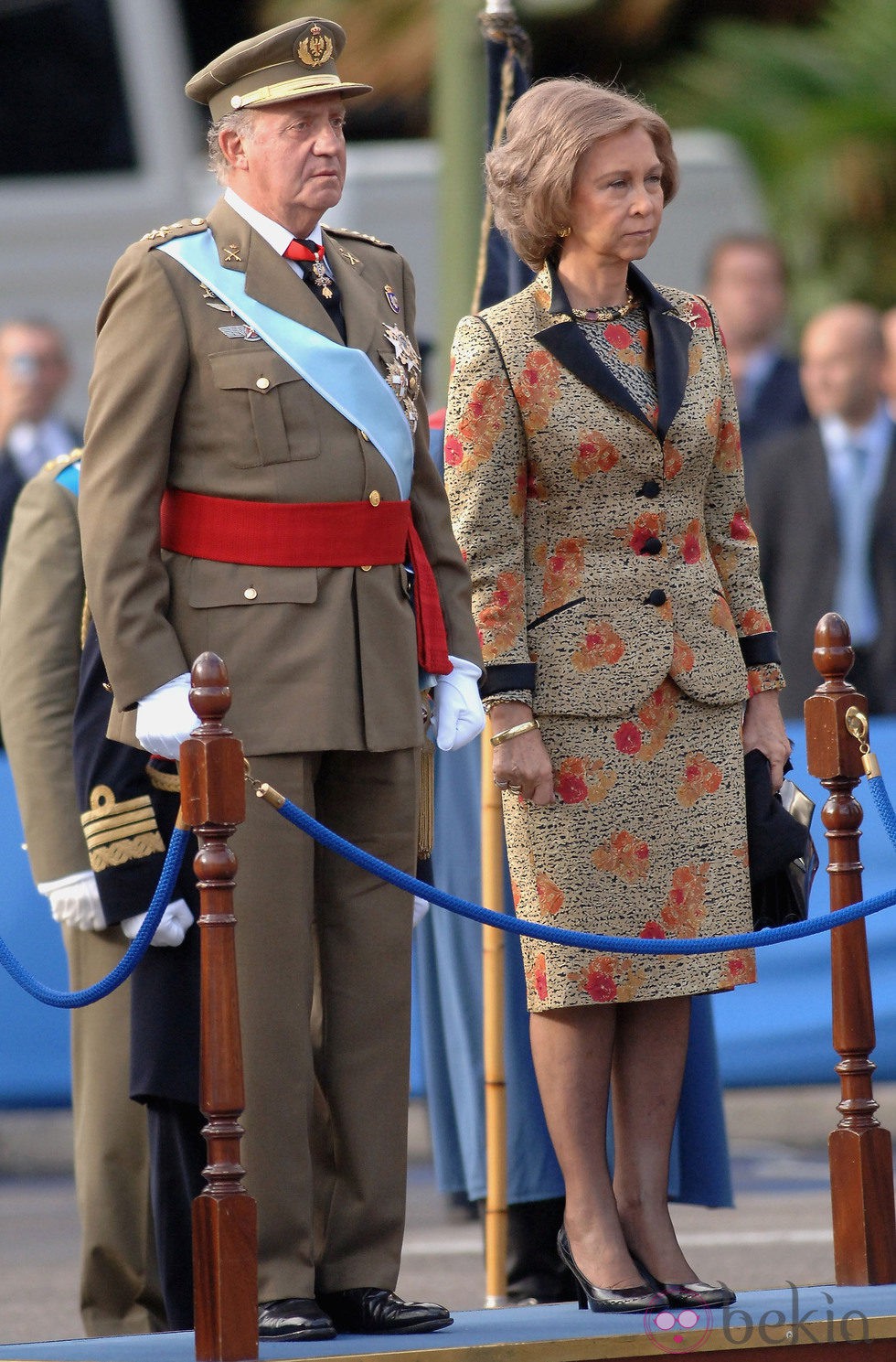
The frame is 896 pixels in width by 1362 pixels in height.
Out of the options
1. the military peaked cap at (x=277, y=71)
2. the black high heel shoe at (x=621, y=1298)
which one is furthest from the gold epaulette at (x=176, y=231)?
the black high heel shoe at (x=621, y=1298)

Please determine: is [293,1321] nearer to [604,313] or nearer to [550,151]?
[604,313]

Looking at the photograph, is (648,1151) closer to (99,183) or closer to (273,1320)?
(273,1320)

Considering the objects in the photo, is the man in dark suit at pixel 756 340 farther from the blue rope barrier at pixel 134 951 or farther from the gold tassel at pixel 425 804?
the blue rope barrier at pixel 134 951

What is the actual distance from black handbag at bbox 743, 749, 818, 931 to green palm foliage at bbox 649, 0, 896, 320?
10.3m

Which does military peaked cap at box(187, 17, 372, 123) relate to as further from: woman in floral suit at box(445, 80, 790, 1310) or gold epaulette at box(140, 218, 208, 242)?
woman in floral suit at box(445, 80, 790, 1310)

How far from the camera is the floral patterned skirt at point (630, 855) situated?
4.40m

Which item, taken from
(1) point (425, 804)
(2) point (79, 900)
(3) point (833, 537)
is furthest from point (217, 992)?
(3) point (833, 537)

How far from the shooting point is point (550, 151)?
449cm

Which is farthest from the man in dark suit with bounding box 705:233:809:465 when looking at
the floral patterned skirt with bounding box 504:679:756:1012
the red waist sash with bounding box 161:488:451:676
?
the red waist sash with bounding box 161:488:451:676

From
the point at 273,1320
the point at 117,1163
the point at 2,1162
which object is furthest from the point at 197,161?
the point at 273,1320

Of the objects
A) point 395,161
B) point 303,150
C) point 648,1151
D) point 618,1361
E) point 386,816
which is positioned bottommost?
point 618,1361

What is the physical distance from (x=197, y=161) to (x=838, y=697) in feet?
37.5

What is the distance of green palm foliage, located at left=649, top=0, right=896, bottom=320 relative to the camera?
14672 millimetres

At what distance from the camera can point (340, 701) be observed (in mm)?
4180
